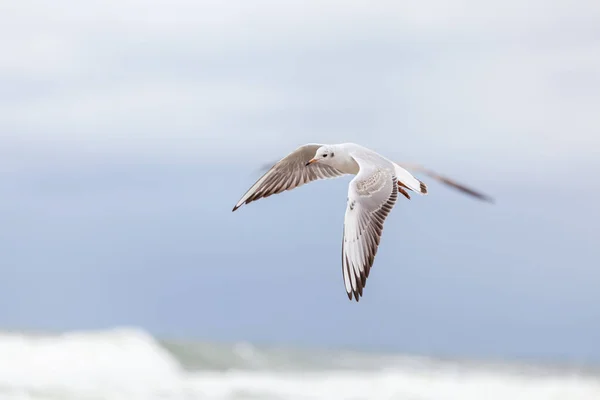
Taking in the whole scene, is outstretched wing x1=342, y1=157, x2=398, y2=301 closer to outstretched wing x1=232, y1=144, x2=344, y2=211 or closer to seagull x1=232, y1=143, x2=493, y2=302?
seagull x1=232, y1=143, x2=493, y2=302

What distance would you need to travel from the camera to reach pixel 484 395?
51.7 ft

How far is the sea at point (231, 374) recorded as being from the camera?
13117 millimetres

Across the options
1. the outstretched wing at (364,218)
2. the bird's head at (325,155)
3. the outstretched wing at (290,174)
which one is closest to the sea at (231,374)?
the outstretched wing at (290,174)

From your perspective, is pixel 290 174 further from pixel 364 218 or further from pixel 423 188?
pixel 364 218

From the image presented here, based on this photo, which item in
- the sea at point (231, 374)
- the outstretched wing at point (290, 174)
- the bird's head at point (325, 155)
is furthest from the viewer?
the sea at point (231, 374)

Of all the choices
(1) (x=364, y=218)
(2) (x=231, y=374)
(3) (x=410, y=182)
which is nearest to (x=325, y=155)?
(3) (x=410, y=182)

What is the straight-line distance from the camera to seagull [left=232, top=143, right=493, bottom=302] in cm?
471

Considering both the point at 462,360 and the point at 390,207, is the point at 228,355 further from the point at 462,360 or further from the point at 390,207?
the point at 390,207

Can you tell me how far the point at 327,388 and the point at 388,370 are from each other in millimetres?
1998

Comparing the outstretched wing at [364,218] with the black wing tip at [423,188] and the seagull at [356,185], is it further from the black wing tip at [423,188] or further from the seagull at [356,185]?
the black wing tip at [423,188]

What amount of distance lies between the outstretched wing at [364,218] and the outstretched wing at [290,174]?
2.74 ft

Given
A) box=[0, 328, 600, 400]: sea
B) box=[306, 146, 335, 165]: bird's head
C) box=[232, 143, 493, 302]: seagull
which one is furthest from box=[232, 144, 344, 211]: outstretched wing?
box=[0, 328, 600, 400]: sea

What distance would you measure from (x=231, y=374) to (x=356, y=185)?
10.6 metres

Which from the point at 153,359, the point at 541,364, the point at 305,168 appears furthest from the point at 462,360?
the point at 305,168
